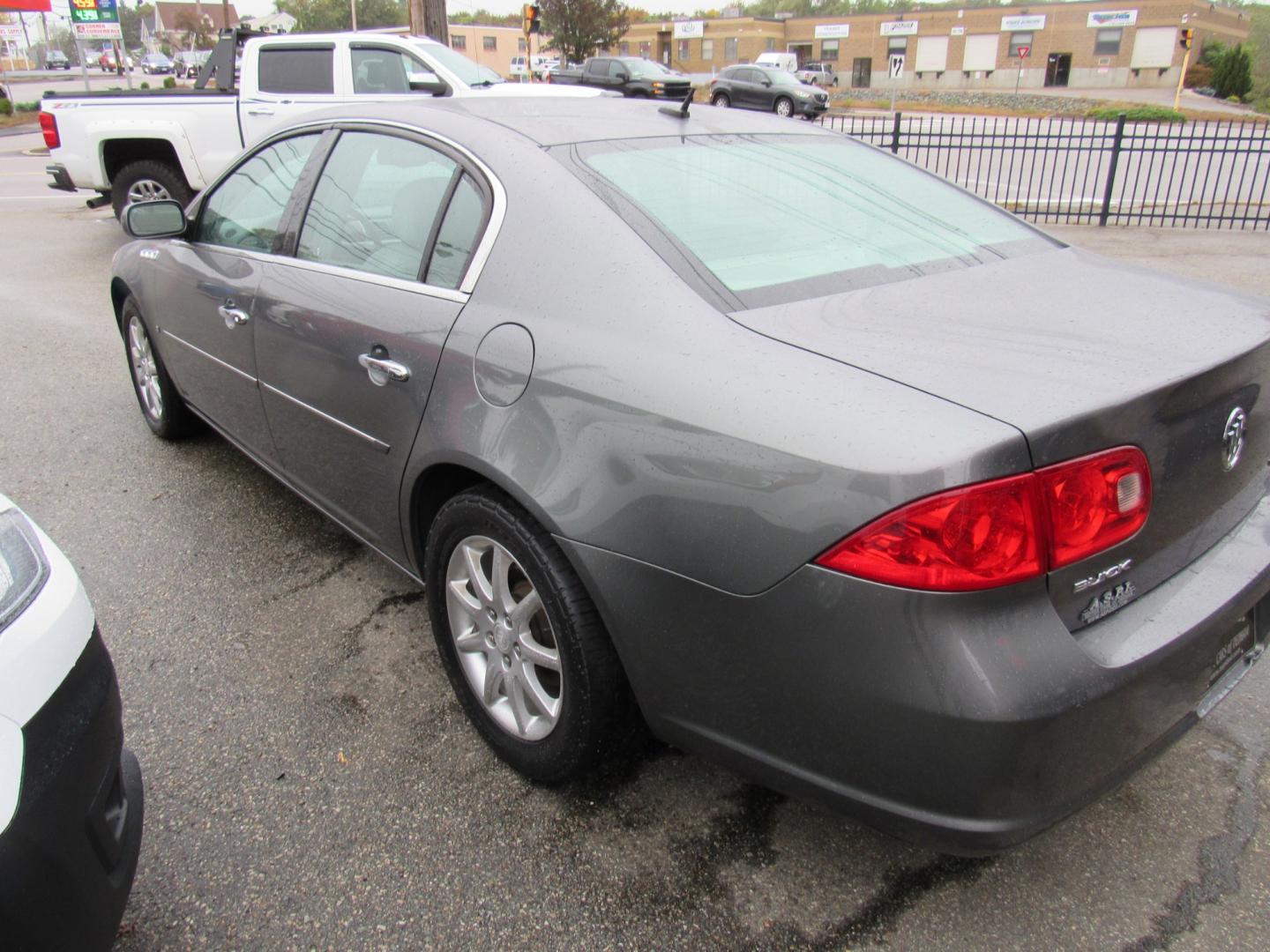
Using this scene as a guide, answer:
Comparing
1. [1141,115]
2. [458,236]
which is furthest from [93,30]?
[458,236]

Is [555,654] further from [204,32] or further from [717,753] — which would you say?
[204,32]

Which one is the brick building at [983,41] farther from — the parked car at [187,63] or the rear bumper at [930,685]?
the rear bumper at [930,685]

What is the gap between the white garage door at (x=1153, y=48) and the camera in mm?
57438

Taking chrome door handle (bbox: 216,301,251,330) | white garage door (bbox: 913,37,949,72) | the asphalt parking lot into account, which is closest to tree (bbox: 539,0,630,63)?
white garage door (bbox: 913,37,949,72)

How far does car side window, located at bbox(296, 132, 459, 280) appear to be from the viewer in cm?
259

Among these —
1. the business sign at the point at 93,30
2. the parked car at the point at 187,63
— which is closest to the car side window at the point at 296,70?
the business sign at the point at 93,30

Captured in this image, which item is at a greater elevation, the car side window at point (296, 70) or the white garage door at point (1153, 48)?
the white garage door at point (1153, 48)

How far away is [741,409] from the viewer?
5.57ft

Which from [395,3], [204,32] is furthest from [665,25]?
[204,32]

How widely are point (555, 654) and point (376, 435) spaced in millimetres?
837

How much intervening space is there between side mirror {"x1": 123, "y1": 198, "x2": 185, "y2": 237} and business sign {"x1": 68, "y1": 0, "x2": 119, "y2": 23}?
32.4 metres

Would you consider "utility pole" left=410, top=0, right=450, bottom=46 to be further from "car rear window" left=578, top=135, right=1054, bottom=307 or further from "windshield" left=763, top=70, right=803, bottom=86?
"windshield" left=763, top=70, right=803, bottom=86

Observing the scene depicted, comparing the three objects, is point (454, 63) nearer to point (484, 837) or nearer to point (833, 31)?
point (484, 837)

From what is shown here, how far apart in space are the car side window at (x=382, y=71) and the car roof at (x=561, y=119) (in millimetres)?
7278
